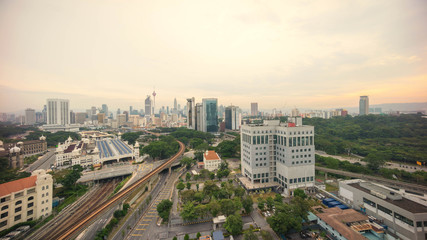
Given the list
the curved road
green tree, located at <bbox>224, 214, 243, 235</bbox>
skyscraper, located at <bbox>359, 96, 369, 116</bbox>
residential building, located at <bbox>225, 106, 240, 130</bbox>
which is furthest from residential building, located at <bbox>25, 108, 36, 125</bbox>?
skyscraper, located at <bbox>359, 96, 369, 116</bbox>

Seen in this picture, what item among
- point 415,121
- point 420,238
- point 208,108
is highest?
point 208,108

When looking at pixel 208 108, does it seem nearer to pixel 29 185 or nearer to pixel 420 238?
pixel 29 185

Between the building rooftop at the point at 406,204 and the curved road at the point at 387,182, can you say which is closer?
the building rooftop at the point at 406,204

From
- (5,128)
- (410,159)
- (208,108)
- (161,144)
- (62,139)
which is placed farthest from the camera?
(208,108)

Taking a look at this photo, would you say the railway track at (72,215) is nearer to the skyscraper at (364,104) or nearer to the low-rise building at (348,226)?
the low-rise building at (348,226)

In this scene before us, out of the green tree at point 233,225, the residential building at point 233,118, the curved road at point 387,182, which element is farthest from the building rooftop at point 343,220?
the residential building at point 233,118

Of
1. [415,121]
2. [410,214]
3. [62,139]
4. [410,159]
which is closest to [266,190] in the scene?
[410,214]
